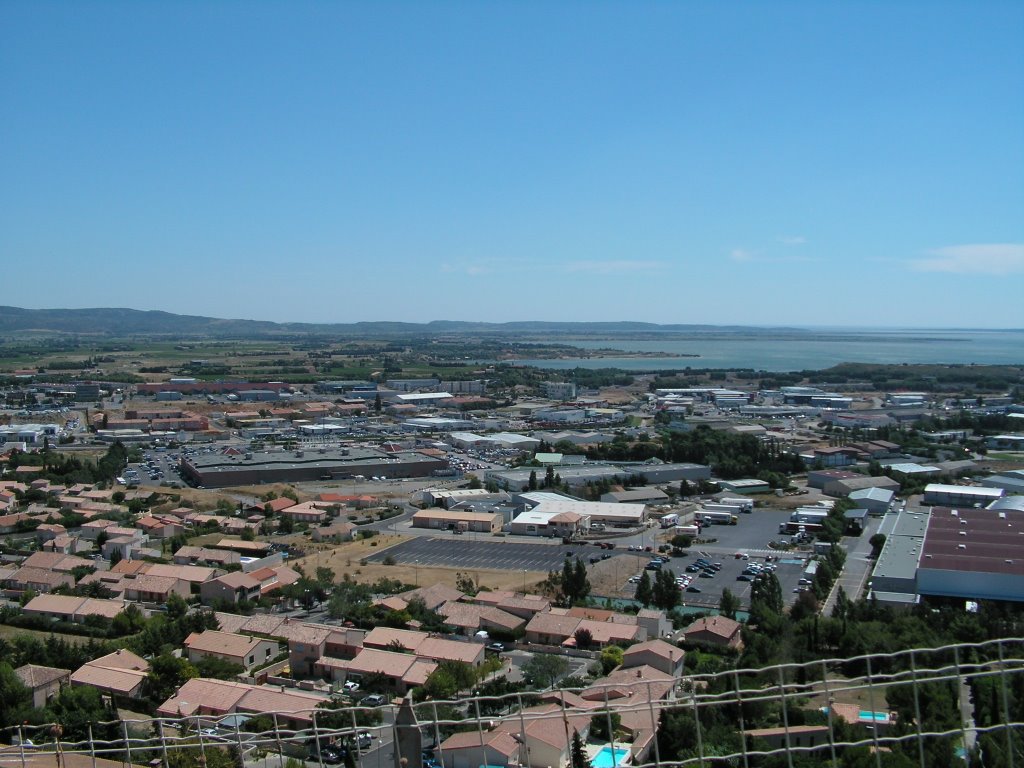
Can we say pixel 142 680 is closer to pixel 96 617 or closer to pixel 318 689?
pixel 318 689

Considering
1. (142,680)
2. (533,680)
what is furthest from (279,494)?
(533,680)

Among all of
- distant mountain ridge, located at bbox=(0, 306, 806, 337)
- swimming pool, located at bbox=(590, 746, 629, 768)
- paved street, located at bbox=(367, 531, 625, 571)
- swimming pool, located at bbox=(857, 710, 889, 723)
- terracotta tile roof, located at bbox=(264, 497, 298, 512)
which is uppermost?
distant mountain ridge, located at bbox=(0, 306, 806, 337)

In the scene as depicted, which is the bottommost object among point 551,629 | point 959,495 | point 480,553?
point 480,553

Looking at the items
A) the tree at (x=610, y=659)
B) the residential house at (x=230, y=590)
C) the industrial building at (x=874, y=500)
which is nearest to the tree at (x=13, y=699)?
the residential house at (x=230, y=590)

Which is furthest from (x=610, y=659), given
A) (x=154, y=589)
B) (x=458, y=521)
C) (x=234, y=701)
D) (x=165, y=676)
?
(x=458, y=521)

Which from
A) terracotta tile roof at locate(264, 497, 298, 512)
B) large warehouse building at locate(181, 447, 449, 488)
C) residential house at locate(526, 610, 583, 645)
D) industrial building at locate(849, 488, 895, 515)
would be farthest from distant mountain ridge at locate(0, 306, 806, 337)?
residential house at locate(526, 610, 583, 645)

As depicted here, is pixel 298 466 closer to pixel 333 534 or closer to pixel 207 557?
pixel 333 534

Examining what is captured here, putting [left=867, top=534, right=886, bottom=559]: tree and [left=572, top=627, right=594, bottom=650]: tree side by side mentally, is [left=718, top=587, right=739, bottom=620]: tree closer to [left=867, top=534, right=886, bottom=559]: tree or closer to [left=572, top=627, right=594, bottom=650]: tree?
[left=572, top=627, right=594, bottom=650]: tree

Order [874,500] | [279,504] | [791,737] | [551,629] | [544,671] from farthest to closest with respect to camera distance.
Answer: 1. [279,504]
2. [874,500]
3. [551,629]
4. [544,671]
5. [791,737]
